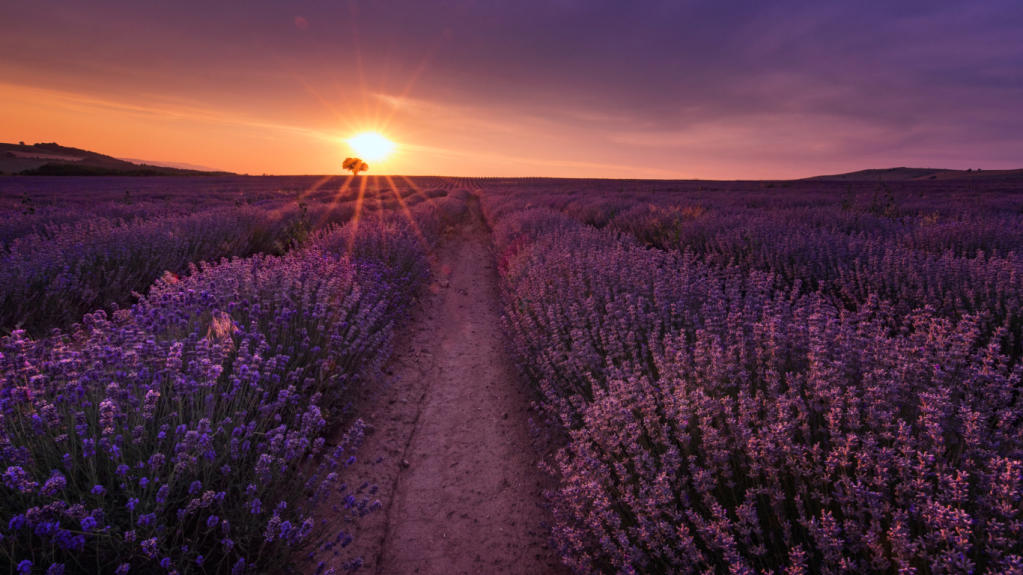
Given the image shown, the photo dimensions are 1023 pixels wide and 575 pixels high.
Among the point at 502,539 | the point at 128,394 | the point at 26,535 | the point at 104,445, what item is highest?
the point at 128,394

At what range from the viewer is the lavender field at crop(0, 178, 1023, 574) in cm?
141

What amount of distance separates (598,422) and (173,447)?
72.2 inches

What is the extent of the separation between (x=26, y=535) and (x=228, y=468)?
0.56 m

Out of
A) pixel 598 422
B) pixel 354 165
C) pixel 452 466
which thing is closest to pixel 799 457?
pixel 598 422

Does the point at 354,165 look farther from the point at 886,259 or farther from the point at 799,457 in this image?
the point at 799,457

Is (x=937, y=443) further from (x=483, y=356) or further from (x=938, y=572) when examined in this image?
(x=483, y=356)

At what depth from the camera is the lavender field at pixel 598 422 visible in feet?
4.63

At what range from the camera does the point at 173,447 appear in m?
1.88

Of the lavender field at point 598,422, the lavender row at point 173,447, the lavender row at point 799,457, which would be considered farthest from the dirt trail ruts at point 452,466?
the lavender row at point 799,457

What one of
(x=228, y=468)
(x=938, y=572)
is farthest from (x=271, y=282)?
A: (x=938, y=572)

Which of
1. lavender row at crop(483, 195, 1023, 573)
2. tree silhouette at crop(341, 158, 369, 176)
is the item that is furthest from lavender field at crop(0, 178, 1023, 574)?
tree silhouette at crop(341, 158, 369, 176)

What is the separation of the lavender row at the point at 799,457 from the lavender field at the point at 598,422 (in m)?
0.01

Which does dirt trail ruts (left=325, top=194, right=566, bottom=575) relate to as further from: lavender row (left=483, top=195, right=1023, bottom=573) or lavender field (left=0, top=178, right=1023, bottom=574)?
lavender row (left=483, top=195, right=1023, bottom=573)

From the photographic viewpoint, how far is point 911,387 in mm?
1890
